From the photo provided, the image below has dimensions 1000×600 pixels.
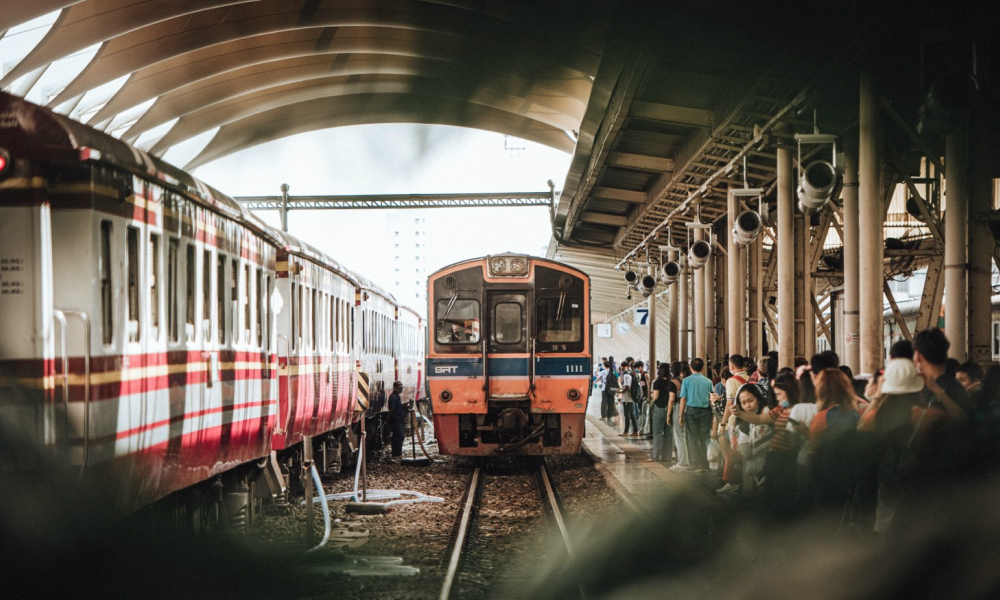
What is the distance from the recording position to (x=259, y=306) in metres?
8.73

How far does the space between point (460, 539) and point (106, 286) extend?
4.53m

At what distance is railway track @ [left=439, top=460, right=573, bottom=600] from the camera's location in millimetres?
7609

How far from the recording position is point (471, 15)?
526cm

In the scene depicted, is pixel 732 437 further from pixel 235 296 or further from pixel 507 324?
pixel 235 296

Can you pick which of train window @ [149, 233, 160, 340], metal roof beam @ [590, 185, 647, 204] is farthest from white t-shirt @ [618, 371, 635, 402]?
train window @ [149, 233, 160, 340]

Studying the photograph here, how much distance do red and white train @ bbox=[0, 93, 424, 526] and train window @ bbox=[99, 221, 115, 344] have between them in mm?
11

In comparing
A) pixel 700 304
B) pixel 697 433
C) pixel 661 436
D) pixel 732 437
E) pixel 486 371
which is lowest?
pixel 661 436

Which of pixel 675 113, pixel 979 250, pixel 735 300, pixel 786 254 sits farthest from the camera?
pixel 735 300

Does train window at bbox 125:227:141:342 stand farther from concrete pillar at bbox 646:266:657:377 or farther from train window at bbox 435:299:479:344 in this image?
concrete pillar at bbox 646:266:657:377

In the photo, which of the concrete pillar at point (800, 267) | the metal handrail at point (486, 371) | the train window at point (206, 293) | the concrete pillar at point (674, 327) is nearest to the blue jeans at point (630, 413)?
the concrete pillar at point (674, 327)

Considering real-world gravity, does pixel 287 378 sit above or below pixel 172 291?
below

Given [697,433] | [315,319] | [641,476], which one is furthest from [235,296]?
[697,433]

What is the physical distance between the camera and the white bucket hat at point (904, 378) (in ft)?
18.0

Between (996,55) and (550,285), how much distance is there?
6.92 m
